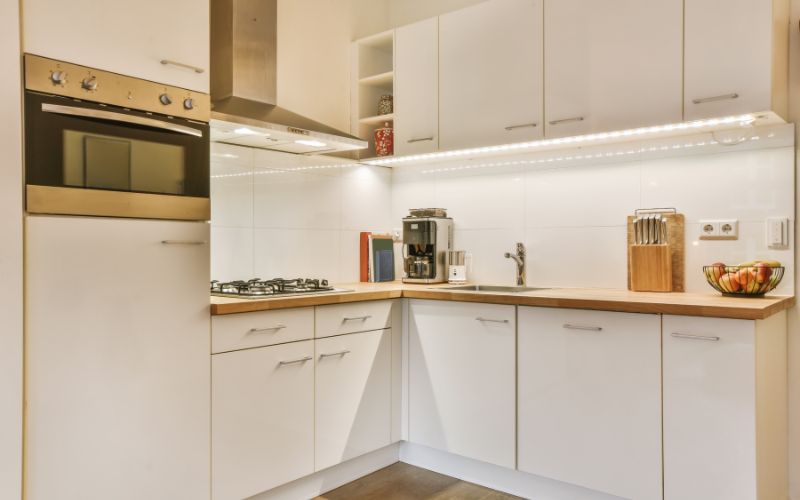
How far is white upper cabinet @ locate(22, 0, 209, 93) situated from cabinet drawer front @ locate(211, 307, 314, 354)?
847mm

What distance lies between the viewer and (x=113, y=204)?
1877 millimetres

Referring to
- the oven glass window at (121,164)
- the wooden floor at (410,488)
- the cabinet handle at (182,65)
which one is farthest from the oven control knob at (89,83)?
the wooden floor at (410,488)

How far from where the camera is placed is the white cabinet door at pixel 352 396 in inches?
99.5

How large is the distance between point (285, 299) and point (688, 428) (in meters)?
1.53

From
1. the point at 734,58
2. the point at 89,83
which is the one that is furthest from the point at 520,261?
the point at 89,83

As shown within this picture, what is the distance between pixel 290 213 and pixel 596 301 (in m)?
1.58

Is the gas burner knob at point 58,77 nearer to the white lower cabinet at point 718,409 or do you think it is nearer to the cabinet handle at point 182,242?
the cabinet handle at point 182,242

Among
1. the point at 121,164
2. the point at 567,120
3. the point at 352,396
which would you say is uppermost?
the point at 567,120

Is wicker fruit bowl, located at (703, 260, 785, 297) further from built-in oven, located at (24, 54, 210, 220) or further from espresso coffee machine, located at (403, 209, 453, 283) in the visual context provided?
built-in oven, located at (24, 54, 210, 220)

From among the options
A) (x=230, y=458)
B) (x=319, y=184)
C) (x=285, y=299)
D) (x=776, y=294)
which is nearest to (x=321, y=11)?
(x=319, y=184)

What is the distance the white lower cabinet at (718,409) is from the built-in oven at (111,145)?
1.77 meters

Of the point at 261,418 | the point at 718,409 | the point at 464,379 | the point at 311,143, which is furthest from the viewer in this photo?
the point at 311,143

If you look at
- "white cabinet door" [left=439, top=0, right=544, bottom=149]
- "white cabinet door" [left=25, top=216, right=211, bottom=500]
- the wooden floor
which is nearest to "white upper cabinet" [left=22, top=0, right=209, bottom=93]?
"white cabinet door" [left=25, top=216, right=211, bottom=500]

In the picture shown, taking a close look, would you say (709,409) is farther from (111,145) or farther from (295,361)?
(111,145)
